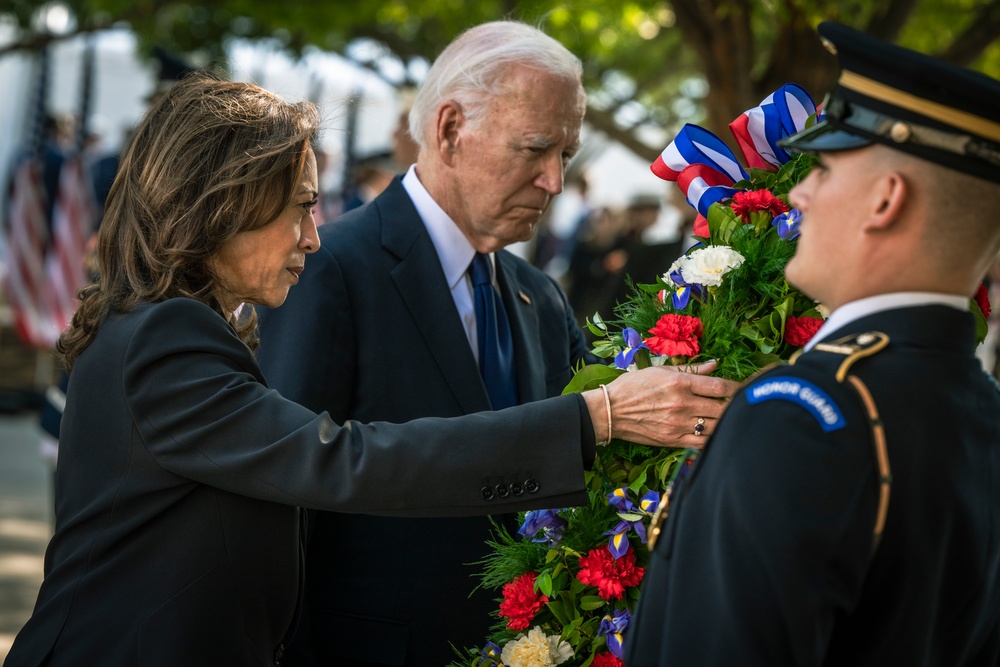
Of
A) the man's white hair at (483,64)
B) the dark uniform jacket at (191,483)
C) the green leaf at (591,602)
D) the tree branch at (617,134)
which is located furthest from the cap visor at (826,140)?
the tree branch at (617,134)

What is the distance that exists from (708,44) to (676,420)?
16.9ft

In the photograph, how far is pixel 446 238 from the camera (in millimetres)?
3014

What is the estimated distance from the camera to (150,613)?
2.02 meters

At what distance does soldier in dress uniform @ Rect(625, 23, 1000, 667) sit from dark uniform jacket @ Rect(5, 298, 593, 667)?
0.65m

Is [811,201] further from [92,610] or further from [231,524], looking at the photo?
[92,610]

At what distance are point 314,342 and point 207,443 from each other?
2.11 ft

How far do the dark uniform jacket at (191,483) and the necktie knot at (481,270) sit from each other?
36.3 inches

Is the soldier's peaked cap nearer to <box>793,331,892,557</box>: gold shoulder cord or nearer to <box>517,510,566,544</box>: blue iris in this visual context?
<box>793,331,892,557</box>: gold shoulder cord

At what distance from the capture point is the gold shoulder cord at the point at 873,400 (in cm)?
148

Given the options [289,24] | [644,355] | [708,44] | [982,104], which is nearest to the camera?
[982,104]

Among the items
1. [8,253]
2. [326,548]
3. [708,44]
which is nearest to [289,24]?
[8,253]

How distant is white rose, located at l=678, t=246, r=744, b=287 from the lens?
2137mm

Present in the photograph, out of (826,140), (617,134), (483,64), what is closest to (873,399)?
(826,140)

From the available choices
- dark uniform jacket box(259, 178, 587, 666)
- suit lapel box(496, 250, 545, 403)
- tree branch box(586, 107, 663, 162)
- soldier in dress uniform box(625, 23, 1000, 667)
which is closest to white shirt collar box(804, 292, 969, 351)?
soldier in dress uniform box(625, 23, 1000, 667)
